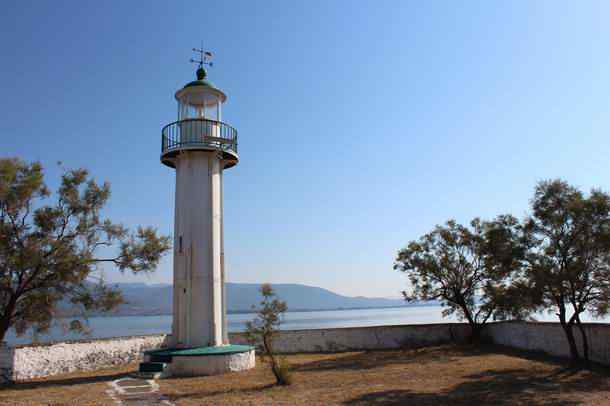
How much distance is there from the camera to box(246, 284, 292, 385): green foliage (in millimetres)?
13305

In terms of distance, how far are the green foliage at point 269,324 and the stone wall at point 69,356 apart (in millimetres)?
7175

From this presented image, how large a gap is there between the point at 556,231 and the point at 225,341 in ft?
38.2

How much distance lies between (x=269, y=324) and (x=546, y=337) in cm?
1084

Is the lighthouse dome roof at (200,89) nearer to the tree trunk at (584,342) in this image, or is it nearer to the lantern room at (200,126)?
the lantern room at (200,126)

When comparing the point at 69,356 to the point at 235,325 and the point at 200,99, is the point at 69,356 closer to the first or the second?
the point at 200,99

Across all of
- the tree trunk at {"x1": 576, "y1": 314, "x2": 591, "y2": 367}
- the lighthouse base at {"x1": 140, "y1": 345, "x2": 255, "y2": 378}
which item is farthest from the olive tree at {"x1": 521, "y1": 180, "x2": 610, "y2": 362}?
the lighthouse base at {"x1": 140, "y1": 345, "x2": 255, "y2": 378}

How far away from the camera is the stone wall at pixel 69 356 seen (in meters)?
14.9

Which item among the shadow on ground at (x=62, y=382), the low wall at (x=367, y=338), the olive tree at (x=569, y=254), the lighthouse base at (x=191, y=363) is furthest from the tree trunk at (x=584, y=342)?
the shadow on ground at (x=62, y=382)

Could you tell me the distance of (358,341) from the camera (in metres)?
23.5

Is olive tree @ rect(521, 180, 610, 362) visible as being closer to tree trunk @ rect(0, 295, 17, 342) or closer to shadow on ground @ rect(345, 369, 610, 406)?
shadow on ground @ rect(345, 369, 610, 406)

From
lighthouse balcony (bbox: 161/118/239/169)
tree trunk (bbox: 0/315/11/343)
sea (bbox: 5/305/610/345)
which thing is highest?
lighthouse balcony (bbox: 161/118/239/169)

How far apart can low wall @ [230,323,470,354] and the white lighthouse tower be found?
575 cm

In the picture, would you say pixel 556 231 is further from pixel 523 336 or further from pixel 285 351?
pixel 285 351

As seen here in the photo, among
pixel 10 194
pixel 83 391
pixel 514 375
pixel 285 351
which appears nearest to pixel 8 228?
pixel 10 194
